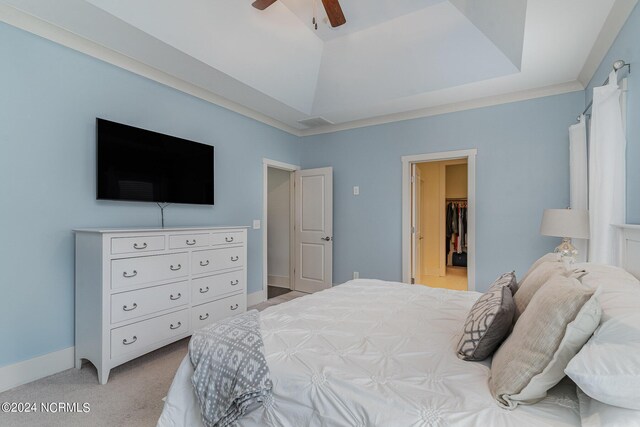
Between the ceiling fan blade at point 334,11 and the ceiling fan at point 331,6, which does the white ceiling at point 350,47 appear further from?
the ceiling fan blade at point 334,11

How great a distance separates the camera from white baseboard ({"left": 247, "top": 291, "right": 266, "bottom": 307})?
4.12 metres

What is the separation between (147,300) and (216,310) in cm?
76

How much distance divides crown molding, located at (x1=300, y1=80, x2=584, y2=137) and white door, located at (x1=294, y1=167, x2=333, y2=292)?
73 cm

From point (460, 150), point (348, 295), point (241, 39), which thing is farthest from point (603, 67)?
point (241, 39)

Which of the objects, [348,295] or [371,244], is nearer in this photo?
[348,295]

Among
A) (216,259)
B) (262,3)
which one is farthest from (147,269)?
(262,3)

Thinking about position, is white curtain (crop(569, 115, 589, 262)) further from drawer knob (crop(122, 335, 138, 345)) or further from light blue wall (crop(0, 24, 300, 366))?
light blue wall (crop(0, 24, 300, 366))

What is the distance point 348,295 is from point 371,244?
7.31 feet

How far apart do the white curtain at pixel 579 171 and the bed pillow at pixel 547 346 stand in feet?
7.87

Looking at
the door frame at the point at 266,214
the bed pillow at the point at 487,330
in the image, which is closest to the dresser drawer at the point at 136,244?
the door frame at the point at 266,214

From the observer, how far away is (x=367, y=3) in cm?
293

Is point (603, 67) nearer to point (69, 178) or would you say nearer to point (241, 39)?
point (241, 39)

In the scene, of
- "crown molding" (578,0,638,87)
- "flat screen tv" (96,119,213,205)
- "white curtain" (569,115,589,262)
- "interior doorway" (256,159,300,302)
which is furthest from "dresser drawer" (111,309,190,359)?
"crown molding" (578,0,638,87)

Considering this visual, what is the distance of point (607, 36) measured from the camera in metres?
2.34
